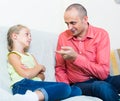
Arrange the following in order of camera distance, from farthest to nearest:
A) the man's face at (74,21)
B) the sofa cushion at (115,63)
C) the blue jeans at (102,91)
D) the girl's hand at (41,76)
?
the sofa cushion at (115,63) → the man's face at (74,21) → the girl's hand at (41,76) → the blue jeans at (102,91)

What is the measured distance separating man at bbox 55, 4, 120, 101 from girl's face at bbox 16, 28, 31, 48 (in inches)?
8.6

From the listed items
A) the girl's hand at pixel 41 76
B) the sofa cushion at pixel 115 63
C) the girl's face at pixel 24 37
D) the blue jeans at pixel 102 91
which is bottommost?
the sofa cushion at pixel 115 63

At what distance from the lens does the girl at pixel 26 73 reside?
150 cm

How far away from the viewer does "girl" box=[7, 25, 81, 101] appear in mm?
1505

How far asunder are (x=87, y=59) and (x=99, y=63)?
88 mm

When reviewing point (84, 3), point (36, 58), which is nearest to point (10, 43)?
point (36, 58)

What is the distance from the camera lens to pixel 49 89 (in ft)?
4.90

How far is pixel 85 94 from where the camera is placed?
1761mm

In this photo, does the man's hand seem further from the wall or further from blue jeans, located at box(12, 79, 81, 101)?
the wall

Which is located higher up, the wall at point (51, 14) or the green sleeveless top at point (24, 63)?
the wall at point (51, 14)

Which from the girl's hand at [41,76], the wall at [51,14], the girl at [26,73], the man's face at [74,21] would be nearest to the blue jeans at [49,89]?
the girl at [26,73]

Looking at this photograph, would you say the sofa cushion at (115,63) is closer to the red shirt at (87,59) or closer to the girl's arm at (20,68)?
the red shirt at (87,59)

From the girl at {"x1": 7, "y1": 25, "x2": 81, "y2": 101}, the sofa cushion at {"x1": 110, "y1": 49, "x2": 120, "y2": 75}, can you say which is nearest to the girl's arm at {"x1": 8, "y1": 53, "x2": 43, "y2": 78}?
the girl at {"x1": 7, "y1": 25, "x2": 81, "y2": 101}

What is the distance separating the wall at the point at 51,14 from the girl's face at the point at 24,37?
0.87 feet
